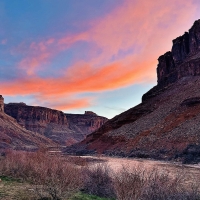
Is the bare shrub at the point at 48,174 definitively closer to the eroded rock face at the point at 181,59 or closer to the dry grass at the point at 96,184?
the dry grass at the point at 96,184

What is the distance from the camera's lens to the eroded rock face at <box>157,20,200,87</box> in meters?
86.7

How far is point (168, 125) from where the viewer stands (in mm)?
53562

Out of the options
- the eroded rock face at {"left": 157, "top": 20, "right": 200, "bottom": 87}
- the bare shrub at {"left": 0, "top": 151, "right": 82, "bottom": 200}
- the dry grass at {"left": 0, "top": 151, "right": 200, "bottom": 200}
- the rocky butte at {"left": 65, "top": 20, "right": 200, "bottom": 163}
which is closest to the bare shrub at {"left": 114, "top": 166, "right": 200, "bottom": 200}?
the dry grass at {"left": 0, "top": 151, "right": 200, "bottom": 200}

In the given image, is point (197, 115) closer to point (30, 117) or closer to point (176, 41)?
point (176, 41)

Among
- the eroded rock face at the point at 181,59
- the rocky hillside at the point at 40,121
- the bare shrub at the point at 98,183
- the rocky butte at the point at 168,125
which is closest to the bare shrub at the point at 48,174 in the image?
the bare shrub at the point at 98,183

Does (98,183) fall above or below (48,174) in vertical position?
below

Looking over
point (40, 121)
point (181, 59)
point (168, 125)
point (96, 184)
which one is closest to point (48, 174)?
point (96, 184)

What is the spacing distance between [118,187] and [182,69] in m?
84.2

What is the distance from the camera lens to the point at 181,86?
264ft

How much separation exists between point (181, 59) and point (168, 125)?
57.0 m

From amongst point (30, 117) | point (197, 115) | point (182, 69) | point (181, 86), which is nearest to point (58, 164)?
point (197, 115)

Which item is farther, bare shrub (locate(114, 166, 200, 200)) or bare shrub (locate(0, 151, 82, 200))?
bare shrub (locate(0, 151, 82, 200))

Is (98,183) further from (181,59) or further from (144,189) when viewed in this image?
(181,59)

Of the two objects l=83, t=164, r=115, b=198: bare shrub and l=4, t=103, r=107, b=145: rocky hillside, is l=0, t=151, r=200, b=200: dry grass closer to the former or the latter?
l=83, t=164, r=115, b=198: bare shrub
